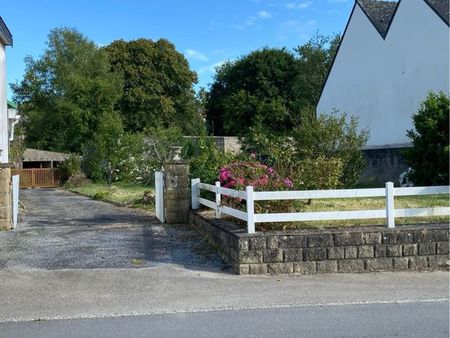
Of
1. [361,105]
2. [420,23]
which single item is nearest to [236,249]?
[420,23]

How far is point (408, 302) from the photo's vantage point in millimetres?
6734

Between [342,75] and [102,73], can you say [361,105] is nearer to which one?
[342,75]

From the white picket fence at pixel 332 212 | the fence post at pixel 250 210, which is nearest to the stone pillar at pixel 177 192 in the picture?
the white picket fence at pixel 332 212

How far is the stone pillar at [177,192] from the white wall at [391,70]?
15495 millimetres

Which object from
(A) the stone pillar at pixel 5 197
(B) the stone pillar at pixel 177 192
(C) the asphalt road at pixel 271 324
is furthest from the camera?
(B) the stone pillar at pixel 177 192

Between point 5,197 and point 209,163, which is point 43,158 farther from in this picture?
point 5,197

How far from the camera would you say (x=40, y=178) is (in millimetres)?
45469

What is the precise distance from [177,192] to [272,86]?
44.4 metres

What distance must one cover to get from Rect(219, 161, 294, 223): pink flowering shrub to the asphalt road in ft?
→ 10.4

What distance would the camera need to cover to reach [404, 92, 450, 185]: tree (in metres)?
17.4

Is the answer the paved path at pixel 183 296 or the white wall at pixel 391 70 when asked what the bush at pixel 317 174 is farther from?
the white wall at pixel 391 70

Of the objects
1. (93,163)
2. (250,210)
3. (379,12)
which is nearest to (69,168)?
(93,163)

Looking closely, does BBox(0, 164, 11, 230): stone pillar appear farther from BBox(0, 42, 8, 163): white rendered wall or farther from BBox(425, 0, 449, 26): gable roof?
BBox(425, 0, 449, 26): gable roof

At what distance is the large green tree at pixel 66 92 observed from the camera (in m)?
47.5
